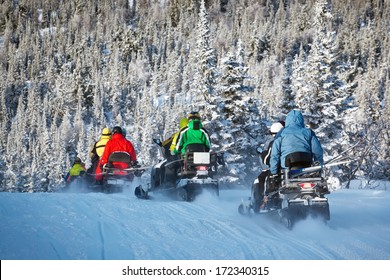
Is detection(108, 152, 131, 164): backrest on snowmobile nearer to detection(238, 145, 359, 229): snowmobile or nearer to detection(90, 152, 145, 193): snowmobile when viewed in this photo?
detection(90, 152, 145, 193): snowmobile

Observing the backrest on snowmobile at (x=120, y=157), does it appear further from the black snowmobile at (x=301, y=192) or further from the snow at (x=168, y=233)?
the black snowmobile at (x=301, y=192)

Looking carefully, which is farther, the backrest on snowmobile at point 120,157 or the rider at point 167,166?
the backrest on snowmobile at point 120,157

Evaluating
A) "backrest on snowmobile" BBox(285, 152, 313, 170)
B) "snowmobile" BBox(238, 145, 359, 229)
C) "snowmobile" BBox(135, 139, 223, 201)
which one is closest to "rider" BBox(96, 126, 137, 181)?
"snowmobile" BBox(135, 139, 223, 201)

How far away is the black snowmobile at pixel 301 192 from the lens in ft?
21.4

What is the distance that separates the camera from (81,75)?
130m

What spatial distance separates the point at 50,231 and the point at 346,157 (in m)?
4.32

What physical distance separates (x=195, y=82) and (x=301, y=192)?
19269 mm

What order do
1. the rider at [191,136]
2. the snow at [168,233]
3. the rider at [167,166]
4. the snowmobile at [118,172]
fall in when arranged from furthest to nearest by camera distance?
1. the snowmobile at [118,172]
2. the rider at [167,166]
3. the rider at [191,136]
4. the snow at [168,233]

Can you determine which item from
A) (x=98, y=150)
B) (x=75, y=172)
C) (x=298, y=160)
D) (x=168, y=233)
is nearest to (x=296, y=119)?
(x=298, y=160)

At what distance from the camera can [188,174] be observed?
10016 millimetres

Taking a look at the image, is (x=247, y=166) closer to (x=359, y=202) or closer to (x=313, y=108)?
(x=313, y=108)

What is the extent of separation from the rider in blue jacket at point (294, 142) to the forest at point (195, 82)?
14728 millimetres

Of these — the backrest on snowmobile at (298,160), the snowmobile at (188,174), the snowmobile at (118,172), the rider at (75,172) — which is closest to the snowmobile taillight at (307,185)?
the backrest on snowmobile at (298,160)

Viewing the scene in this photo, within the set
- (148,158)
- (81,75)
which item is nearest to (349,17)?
(81,75)
